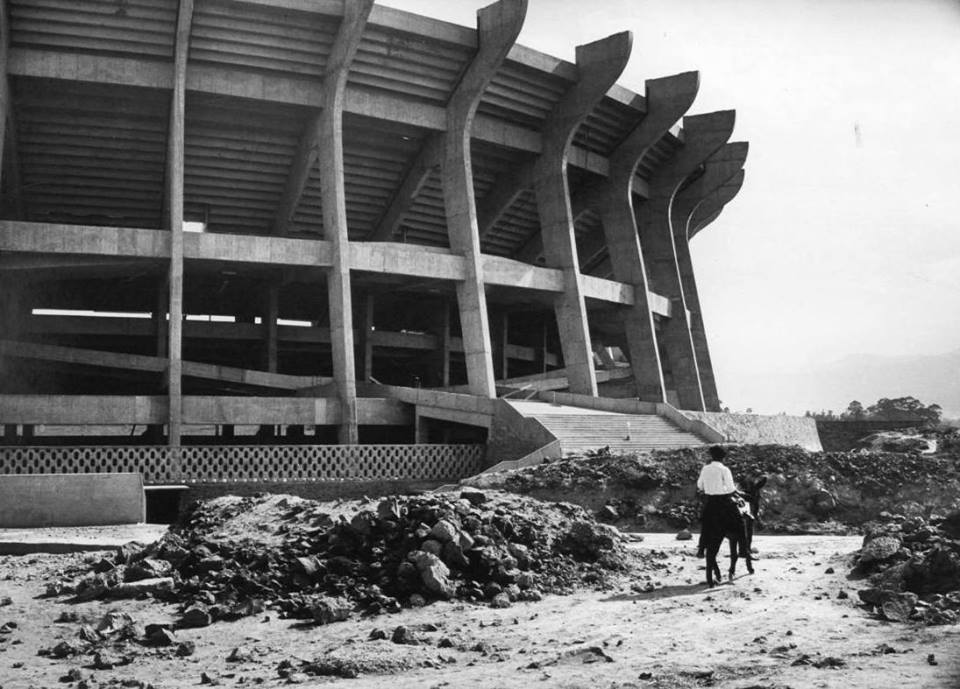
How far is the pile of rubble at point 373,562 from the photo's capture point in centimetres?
959

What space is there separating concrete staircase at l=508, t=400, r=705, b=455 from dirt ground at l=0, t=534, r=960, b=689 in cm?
1363

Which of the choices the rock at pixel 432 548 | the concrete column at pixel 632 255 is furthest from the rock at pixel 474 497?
the concrete column at pixel 632 255

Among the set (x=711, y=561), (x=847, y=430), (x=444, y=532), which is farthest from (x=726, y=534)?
(x=847, y=430)

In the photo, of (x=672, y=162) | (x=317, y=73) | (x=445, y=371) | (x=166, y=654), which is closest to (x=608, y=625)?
(x=166, y=654)

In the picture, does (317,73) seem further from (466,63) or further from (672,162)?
(672,162)

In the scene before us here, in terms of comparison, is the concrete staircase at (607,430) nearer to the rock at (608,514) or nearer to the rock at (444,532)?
the rock at (608,514)

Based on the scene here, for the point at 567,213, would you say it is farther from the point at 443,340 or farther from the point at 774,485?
the point at 774,485

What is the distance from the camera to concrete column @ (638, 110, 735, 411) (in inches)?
1515

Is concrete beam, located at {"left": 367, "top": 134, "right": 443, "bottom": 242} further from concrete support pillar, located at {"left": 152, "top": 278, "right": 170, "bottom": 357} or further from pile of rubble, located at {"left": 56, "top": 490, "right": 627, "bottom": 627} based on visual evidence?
pile of rubble, located at {"left": 56, "top": 490, "right": 627, "bottom": 627}

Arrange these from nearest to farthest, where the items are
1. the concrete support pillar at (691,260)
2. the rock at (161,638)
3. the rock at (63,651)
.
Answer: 1. the rock at (63,651)
2. the rock at (161,638)
3. the concrete support pillar at (691,260)

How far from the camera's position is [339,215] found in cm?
2666

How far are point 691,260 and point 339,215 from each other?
21565 mm

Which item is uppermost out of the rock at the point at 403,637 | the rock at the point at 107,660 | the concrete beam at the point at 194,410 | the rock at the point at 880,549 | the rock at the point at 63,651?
the concrete beam at the point at 194,410

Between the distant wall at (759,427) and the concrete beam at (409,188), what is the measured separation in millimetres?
11185
